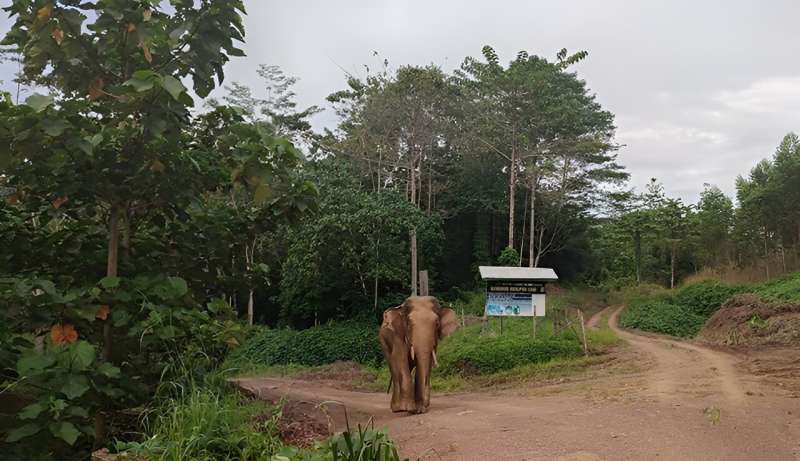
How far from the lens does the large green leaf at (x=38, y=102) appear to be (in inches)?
160

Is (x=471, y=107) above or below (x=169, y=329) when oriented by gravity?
above

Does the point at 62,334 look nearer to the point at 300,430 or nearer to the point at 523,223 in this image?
the point at 300,430

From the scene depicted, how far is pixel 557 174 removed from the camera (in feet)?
99.3

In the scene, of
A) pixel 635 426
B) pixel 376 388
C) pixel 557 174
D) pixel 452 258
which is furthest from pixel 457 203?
pixel 635 426

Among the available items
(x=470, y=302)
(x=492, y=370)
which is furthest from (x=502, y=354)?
(x=470, y=302)

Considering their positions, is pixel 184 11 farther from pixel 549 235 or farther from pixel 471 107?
pixel 549 235

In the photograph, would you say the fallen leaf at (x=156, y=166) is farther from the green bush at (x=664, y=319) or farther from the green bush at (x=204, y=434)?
the green bush at (x=664, y=319)

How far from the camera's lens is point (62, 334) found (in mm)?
4352

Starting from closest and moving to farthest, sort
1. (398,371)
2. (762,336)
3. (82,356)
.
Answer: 1. (82,356)
2. (398,371)
3. (762,336)

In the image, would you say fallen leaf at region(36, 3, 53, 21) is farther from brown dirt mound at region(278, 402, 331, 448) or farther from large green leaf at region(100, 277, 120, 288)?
brown dirt mound at region(278, 402, 331, 448)

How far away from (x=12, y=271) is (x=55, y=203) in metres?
0.76

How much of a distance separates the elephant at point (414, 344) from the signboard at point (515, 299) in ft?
25.9

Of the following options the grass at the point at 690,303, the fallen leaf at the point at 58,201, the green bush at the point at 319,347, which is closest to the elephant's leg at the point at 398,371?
the fallen leaf at the point at 58,201

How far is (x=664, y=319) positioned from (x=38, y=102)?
2206 cm
